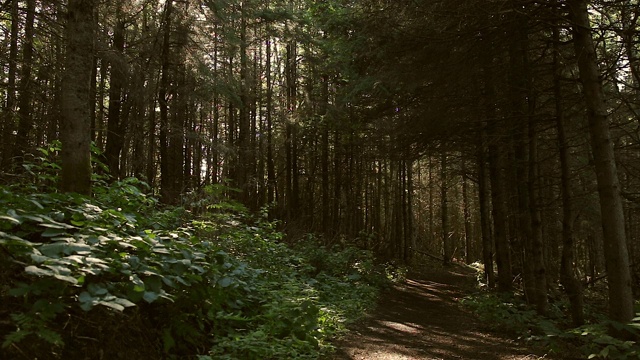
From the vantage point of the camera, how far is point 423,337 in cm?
733

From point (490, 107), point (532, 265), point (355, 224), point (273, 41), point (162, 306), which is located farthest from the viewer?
point (355, 224)

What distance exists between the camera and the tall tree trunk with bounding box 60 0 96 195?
187 inches

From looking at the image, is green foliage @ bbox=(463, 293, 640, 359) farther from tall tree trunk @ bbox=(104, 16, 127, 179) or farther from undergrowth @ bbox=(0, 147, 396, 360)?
tall tree trunk @ bbox=(104, 16, 127, 179)

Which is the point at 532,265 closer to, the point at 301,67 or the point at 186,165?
the point at 301,67

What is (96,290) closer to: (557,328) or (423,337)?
(423,337)

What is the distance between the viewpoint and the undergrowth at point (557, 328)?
15.3 feet

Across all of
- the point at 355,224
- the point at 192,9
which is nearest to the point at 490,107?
the point at 192,9

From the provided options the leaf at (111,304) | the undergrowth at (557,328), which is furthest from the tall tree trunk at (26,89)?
the undergrowth at (557,328)

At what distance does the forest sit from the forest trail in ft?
1.40

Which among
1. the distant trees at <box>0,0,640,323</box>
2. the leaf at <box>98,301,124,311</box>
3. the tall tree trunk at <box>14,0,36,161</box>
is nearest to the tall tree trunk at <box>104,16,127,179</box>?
the distant trees at <box>0,0,640,323</box>

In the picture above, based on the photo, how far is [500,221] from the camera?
37.2 feet

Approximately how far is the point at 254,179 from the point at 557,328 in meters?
13.3

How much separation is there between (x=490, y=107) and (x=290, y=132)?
12.9 m

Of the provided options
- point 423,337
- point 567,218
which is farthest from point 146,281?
point 567,218
